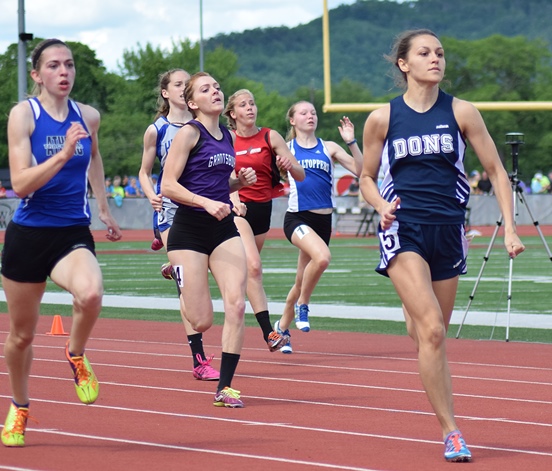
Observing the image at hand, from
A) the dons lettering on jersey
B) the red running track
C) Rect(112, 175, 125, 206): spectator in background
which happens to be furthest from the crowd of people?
Rect(112, 175, 125, 206): spectator in background

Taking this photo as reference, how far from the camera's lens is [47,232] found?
673 centimetres

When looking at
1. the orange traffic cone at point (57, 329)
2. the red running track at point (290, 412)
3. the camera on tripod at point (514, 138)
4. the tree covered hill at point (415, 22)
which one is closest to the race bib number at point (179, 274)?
the red running track at point (290, 412)

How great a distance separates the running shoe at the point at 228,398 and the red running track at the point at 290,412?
0.23 ft

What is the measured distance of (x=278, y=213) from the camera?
1622 inches

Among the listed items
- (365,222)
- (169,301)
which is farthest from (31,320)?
(365,222)

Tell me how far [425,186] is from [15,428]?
251 centimetres

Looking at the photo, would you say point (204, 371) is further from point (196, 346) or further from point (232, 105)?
point (232, 105)

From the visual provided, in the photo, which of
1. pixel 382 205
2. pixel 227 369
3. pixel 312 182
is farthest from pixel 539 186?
pixel 382 205

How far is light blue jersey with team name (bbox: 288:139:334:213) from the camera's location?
12289 mm

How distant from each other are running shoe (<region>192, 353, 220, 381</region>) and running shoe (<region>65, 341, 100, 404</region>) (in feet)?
9.38

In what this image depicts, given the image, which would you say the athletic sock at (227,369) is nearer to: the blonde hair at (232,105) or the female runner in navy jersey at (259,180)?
the female runner in navy jersey at (259,180)

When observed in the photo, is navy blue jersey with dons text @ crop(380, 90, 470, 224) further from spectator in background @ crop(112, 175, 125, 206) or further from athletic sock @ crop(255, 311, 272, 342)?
spectator in background @ crop(112, 175, 125, 206)

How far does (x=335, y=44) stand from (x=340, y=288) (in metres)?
18.3

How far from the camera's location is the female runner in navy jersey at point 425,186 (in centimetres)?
659
